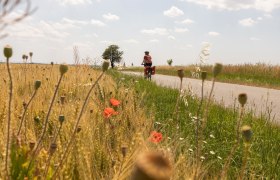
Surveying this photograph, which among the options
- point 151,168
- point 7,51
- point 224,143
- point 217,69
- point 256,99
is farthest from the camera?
point 256,99

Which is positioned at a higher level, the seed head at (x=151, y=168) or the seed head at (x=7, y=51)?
the seed head at (x=7, y=51)

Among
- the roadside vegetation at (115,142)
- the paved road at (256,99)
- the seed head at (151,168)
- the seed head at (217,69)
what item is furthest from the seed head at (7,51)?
the paved road at (256,99)

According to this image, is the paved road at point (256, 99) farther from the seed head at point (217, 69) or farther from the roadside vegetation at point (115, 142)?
the seed head at point (217, 69)

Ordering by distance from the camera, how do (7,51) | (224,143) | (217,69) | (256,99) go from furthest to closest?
(256,99)
(224,143)
(217,69)
(7,51)

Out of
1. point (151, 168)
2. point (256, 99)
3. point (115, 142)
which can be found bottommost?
point (256, 99)

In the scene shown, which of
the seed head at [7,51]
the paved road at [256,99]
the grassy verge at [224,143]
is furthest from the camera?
the paved road at [256,99]

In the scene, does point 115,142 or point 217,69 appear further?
point 115,142

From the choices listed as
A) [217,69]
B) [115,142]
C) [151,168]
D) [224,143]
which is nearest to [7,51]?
[217,69]

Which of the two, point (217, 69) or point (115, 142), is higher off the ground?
point (217, 69)

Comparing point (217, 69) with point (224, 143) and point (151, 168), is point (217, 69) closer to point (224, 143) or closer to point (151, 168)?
point (151, 168)

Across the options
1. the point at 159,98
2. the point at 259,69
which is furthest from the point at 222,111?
the point at 259,69

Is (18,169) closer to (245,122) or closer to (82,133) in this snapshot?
(82,133)

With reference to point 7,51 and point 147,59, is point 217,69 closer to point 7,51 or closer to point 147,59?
point 7,51

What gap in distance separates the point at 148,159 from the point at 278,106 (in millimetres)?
8327
